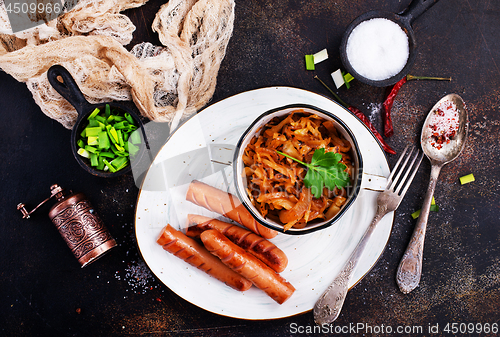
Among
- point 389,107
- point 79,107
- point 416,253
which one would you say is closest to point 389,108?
point 389,107

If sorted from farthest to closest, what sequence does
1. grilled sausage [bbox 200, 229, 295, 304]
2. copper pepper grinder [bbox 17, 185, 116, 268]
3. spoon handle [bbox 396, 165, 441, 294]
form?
spoon handle [bbox 396, 165, 441, 294], copper pepper grinder [bbox 17, 185, 116, 268], grilled sausage [bbox 200, 229, 295, 304]

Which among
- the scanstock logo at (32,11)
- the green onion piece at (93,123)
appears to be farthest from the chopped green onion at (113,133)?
the scanstock logo at (32,11)

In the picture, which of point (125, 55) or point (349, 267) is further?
point (125, 55)

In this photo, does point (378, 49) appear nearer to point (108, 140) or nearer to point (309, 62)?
point (309, 62)

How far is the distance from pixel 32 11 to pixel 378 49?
100 inches

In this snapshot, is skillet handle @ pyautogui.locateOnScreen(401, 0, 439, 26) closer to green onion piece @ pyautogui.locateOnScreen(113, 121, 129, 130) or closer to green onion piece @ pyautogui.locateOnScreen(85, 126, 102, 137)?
green onion piece @ pyautogui.locateOnScreen(113, 121, 129, 130)

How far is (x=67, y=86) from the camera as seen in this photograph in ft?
6.53

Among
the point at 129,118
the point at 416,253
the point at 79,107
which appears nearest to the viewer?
the point at 79,107

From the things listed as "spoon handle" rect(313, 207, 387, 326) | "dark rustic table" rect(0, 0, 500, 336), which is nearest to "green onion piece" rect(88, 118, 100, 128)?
"dark rustic table" rect(0, 0, 500, 336)

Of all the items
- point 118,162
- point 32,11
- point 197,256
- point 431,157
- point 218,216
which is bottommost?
point 431,157

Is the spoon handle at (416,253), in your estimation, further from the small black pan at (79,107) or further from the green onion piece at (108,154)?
the green onion piece at (108,154)

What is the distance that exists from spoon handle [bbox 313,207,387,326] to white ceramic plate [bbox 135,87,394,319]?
0.03m

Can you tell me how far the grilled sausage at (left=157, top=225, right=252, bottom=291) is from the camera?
75.4 inches

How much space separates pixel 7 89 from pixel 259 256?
7.52 feet
